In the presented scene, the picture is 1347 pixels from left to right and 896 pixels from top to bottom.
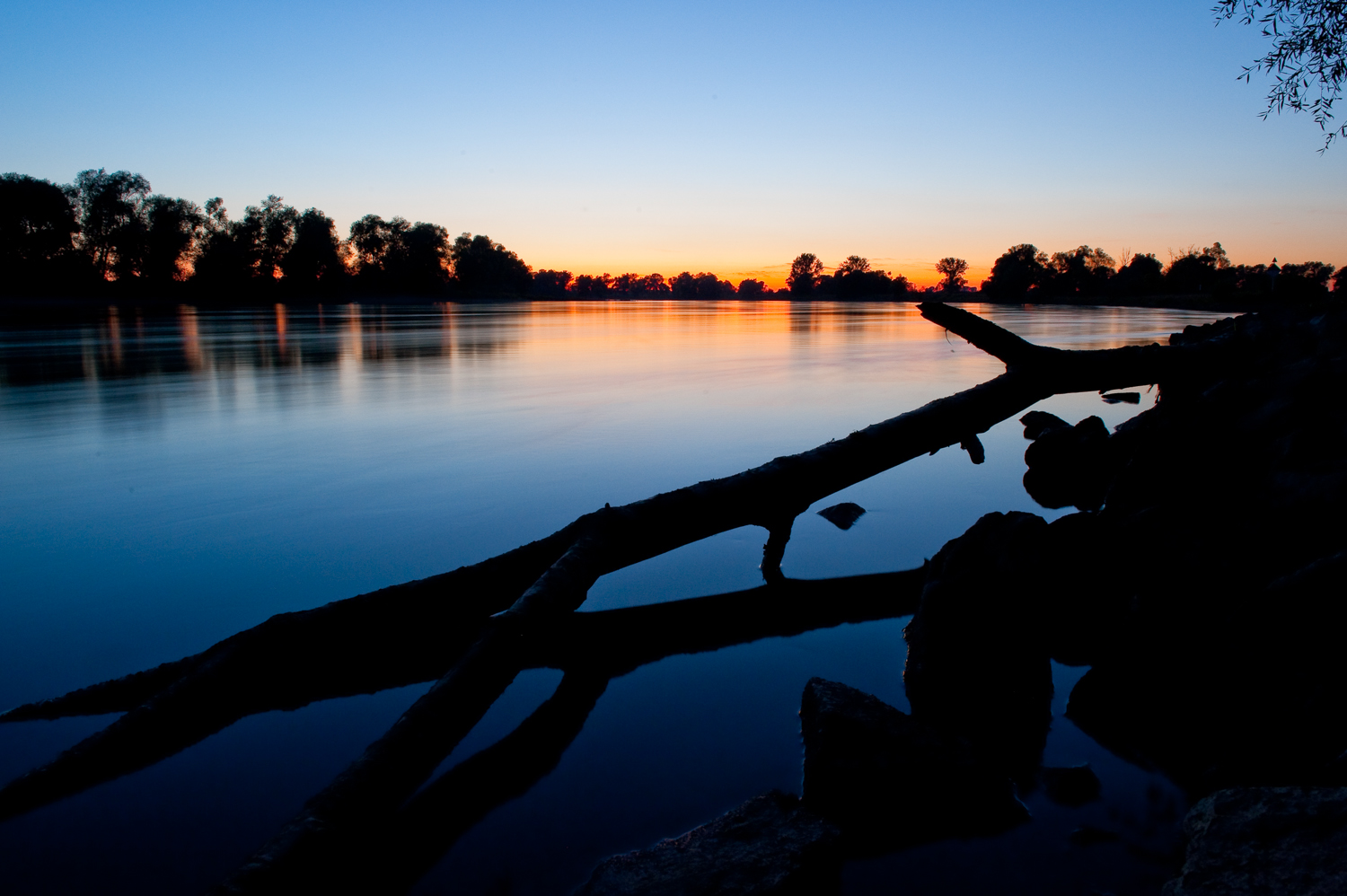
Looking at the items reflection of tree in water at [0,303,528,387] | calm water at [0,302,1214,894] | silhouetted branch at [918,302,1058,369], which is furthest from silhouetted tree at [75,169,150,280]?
silhouetted branch at [918,302,1058,369]

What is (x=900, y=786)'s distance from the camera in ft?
9.78

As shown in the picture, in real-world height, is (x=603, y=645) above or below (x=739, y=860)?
below

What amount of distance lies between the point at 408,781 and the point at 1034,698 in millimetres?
3143

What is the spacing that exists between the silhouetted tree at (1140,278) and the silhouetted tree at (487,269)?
120m

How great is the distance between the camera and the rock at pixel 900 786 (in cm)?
297

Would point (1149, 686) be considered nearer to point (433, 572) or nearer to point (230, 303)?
point (433, 572)

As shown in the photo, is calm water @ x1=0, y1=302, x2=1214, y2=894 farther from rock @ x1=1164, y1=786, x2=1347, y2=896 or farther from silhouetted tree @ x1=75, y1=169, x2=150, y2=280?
silhouetted tree @ x1=75, y1=169, x2=150, y2=280

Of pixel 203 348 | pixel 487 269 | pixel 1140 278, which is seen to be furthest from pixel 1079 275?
pixel 203 348

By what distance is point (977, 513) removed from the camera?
7.58m

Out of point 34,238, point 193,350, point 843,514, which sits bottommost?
point 843,514

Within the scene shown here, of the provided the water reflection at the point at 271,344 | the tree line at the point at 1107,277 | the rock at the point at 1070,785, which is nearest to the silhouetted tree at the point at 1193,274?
the tree line at the point at 1107,277

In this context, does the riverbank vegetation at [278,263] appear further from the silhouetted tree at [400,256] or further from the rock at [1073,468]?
the rock at [1073,468]

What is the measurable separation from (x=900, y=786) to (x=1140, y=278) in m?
166

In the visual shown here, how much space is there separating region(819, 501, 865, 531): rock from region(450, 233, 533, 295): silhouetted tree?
154 metres
